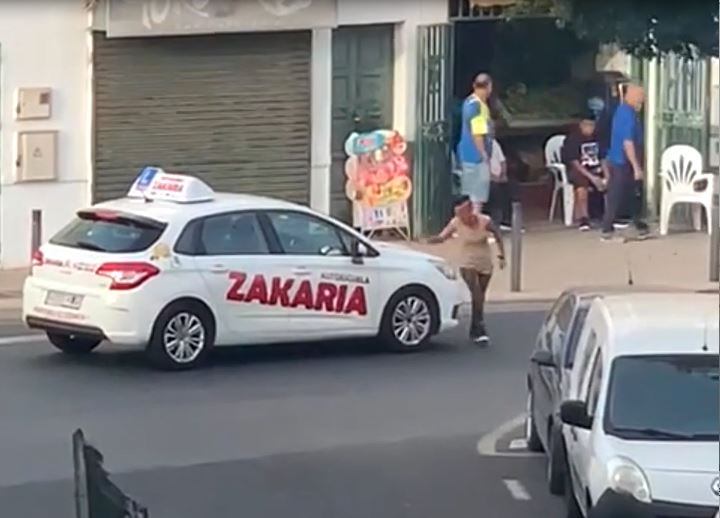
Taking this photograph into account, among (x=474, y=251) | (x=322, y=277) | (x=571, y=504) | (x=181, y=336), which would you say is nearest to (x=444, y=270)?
(x=474, y=251)

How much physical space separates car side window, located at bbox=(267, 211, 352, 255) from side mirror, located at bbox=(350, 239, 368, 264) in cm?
5

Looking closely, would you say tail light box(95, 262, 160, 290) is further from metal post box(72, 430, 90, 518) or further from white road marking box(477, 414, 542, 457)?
metal post box(72, 430, 90, 518)

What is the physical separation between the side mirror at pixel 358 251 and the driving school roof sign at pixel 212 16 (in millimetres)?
6261

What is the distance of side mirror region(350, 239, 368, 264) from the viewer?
60.2ft

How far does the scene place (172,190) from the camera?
17938 millimetres

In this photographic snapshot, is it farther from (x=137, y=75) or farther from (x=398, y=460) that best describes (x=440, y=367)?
(x=137, y=75)

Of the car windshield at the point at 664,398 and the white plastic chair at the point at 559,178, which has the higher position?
the white plastic chair at the point at 559,178

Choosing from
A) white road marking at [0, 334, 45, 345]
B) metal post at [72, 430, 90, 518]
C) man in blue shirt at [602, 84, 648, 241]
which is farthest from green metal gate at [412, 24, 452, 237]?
Result: metal post at [72, 430, 90, 518]

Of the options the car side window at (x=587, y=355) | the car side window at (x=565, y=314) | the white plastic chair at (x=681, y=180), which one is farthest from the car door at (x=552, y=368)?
the white plastic chair at (x=681, y=180)

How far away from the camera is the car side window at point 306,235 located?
59.2 feet

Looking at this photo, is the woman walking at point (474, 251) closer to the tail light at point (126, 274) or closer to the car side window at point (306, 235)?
the car side window at point (306, 235)

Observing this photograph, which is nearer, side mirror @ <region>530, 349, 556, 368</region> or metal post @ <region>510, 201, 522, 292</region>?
side mirror @ <region>530, 349, 556, 368</region>

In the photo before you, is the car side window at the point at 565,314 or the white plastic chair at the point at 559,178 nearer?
the car side window at the point at 565,314

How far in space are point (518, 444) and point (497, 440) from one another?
0.55 ft
